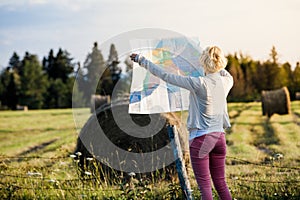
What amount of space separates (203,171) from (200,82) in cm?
62

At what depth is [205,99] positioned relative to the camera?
354 centimetres

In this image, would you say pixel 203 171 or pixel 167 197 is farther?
pixel 167 197

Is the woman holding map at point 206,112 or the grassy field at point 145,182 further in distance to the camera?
the grassy field at point 145,182

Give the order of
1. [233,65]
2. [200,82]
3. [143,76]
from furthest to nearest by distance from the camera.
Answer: [233,65] → [143,76] → [200,82]

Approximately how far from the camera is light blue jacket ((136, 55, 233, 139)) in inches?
138

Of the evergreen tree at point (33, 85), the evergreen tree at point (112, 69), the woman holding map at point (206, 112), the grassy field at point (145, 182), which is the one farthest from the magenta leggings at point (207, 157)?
the evergreen tree at point (33, 85)

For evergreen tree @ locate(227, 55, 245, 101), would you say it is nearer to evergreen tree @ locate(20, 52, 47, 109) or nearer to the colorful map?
evergreen tree @ locate(20, 52, 47, 109)

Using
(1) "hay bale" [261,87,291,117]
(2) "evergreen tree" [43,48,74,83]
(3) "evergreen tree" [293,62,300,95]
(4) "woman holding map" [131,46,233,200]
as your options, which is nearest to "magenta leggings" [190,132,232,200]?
(4) "woman holding map" [131,46,233,200]

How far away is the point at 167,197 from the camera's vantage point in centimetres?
465

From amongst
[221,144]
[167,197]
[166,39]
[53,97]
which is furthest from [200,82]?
[53,97]

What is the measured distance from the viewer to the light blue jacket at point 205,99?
3.49 m

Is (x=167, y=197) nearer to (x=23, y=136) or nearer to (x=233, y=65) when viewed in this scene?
(x=23, y=136)

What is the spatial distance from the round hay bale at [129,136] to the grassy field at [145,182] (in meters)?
0.21

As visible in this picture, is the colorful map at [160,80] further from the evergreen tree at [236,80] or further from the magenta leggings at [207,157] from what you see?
the evergreen tree at [236,80]
